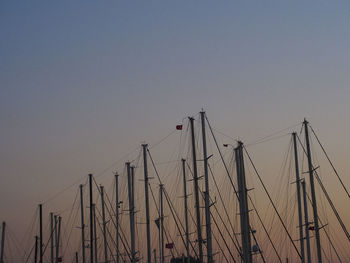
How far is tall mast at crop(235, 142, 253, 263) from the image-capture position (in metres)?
56.2

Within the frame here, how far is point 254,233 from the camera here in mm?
62531

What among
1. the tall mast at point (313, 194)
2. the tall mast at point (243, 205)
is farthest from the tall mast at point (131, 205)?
the tall mast at point (313, 194)

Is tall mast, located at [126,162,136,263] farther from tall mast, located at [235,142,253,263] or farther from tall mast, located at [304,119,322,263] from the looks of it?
tall mast, located at [304,119,322,263]

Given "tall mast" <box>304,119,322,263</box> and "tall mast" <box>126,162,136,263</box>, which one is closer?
"tall mast" <box>304,119,322,263</box>

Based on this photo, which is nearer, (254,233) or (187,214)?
(254,233)

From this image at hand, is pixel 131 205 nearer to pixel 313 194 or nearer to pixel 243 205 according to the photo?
pixel 243 205

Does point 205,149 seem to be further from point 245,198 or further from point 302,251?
point 302,251

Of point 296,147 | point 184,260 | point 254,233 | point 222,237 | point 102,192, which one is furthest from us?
point 102,192

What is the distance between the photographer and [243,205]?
2283 inches

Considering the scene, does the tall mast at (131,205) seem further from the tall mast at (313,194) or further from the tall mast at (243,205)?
the tall mast at (313,194)

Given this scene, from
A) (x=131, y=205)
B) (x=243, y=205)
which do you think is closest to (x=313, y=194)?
(x=243, y=205)

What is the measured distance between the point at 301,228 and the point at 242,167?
10.3 meters

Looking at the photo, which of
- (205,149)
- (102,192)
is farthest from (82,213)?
(205,149)

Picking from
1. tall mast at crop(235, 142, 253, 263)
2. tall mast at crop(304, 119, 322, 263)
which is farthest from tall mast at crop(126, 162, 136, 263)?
tall mast at crop(304, 119, 322, 263)
